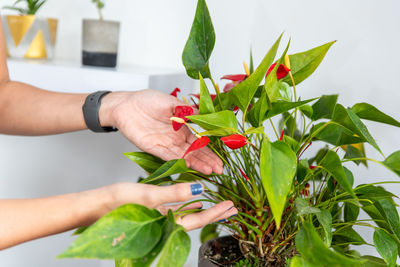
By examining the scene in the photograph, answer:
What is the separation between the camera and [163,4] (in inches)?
55.8

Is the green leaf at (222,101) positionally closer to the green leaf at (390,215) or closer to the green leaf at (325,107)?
the green leaf at (325,107)

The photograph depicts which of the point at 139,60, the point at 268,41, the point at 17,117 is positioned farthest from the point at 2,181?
the point at 268,41

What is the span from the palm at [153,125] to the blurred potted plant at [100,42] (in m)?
0.37

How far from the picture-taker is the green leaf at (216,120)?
Answer: 0.57 meters

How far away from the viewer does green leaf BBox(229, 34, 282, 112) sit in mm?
586

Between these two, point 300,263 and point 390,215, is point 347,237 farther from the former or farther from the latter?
point 300,263

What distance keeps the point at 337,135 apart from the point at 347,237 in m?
0.20

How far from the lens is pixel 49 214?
0.58 meters

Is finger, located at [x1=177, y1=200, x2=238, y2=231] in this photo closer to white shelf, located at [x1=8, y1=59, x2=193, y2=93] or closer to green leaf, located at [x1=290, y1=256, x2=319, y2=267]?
green leaf, located at [x1=290, y1=256, x2=319, y2=267]

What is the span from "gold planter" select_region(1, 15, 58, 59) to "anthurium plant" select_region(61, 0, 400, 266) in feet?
2.45

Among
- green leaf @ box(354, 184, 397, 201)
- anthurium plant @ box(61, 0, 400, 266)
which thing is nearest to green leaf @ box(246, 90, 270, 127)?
anthurium plant @ box(61, 0, 400, 266)

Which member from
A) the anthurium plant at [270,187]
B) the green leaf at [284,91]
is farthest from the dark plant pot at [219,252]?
the green leaf at [284,91]

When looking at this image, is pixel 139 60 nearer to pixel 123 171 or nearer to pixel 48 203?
pixel 123 171

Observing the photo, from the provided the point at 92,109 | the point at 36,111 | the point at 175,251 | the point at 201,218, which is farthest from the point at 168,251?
the point at 36,111
